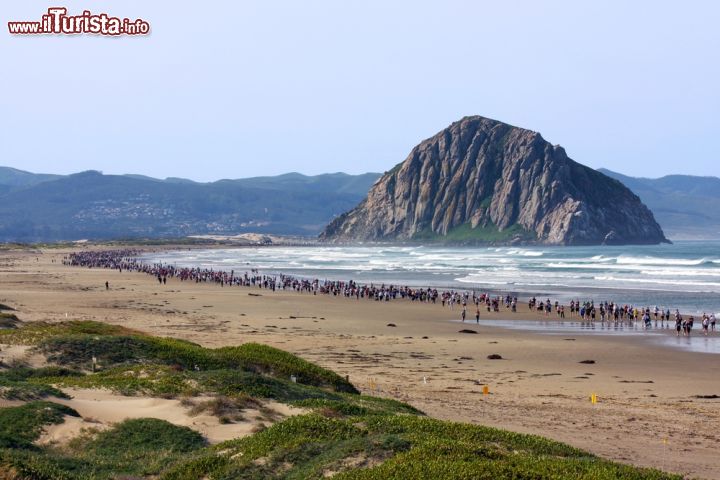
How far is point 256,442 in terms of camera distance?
38.0ft

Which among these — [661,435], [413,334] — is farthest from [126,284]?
[661,435]

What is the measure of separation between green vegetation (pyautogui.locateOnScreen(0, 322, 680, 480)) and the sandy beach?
1.95 metres

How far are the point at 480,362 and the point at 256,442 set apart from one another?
68.3 feet

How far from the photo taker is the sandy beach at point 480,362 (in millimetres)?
18734

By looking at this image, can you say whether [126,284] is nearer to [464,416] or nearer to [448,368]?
[448,368]

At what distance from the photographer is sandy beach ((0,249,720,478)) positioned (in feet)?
61.5

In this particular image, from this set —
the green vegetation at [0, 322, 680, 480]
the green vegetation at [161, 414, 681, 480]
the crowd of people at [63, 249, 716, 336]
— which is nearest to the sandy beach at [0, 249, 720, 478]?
the crowd of people at [63, 249, 716, 336]

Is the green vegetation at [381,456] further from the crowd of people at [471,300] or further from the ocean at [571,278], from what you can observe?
the ocean at [571,278]

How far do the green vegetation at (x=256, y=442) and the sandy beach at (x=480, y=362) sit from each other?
195cm

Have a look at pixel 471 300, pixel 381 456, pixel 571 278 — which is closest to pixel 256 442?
pixel 381 456

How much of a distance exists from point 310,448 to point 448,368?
747 inches

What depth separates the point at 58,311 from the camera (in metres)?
45.7

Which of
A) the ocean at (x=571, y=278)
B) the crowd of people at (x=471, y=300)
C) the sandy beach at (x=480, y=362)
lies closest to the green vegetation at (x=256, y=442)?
the sandy beach at (x=480, y=362)

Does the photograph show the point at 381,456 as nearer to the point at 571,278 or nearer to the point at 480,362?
the point at 480,362
